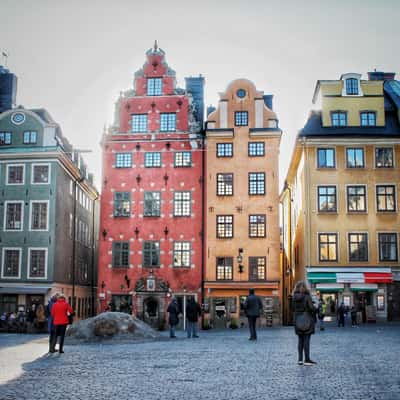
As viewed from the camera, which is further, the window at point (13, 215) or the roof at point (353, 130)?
the window at point (13, 215)

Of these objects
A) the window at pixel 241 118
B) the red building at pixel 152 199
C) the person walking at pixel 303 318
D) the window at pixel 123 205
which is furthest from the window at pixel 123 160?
the person walking at pixel 303 318

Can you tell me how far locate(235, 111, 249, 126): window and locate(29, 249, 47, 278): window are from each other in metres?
15.8

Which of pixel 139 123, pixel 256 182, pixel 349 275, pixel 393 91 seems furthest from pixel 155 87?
pixel 349 275

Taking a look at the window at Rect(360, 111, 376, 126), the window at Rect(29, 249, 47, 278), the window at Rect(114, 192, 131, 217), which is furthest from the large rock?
the window at Rect(360, 111, 376, 126)

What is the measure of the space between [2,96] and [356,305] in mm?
30695

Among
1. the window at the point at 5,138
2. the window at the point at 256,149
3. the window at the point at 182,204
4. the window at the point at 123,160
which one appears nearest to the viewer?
the window at the point at 256,149

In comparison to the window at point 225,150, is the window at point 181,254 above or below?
below

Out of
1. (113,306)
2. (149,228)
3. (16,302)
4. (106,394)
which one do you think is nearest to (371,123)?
(149,228)

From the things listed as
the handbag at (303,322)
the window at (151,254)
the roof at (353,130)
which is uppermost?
the roof at (353,130)

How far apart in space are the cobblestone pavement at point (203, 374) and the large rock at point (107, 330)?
519 centimetres

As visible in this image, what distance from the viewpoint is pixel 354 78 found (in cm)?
4581

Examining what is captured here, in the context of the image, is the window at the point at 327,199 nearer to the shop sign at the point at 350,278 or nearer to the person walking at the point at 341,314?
the shop sign at the point at 350,278

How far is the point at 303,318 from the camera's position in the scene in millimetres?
14898

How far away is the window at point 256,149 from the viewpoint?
45.1 metres
